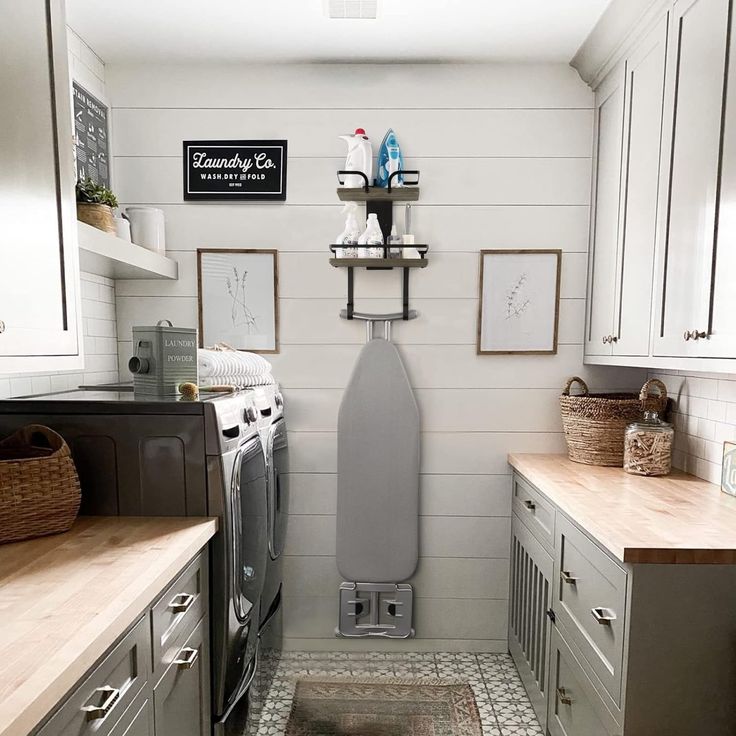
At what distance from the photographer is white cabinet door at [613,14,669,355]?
181cm

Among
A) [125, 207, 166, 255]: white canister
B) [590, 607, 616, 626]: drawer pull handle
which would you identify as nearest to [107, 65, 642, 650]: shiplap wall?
[125, 207, 166, 255]: white canister

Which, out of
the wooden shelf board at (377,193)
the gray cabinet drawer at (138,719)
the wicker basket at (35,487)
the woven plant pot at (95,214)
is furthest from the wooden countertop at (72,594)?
the wooden shelf board at (377,193)

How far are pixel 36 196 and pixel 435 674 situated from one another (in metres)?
2.32

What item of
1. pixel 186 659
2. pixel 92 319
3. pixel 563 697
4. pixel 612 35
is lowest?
pixel 563 697

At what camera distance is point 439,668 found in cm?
244

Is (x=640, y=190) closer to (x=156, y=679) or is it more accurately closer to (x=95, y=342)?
(x=156, y=679)

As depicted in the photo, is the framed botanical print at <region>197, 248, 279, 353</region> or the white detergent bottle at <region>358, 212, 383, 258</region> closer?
the white detergent bottle at <region>358, 212, 383, 258</region>

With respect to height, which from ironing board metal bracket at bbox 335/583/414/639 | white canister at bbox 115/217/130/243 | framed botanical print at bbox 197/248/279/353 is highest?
white canister at bbox 115/217/130/243

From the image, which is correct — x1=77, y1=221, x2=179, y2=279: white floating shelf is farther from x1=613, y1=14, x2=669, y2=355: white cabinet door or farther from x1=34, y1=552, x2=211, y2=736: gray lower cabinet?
x1=613, y1=14, x2=669, y2=355: white cabinet door

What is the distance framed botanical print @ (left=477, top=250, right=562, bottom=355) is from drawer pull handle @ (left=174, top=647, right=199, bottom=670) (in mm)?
1634

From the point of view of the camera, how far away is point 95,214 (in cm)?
184

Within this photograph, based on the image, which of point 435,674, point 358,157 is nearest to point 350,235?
point 358,157

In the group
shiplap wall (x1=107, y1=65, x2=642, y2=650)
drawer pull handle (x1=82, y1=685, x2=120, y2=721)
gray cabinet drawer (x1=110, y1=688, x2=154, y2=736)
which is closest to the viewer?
drawer pull handle (x1=82, y1=685, x2=120, y2=721)

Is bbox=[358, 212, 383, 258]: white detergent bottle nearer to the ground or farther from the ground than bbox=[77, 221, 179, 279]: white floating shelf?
farther from the ground
